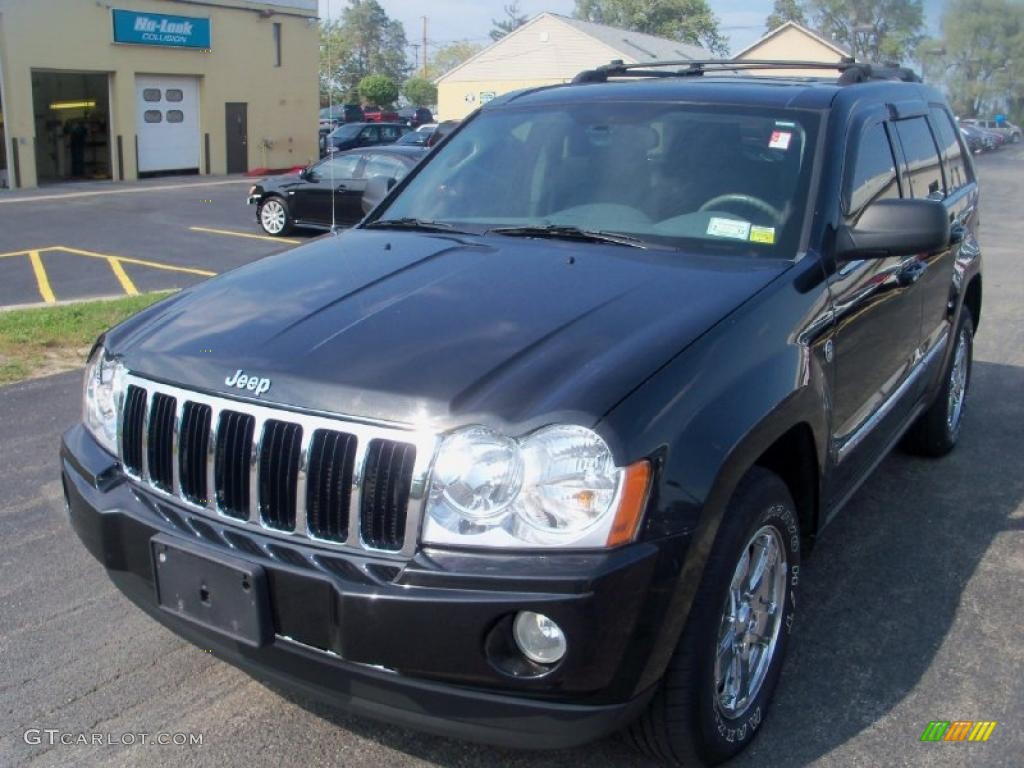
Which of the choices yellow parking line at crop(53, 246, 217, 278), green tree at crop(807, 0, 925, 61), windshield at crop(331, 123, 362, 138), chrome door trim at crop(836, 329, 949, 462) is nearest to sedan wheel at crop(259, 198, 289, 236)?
yellow parking line at crop(53, 246, 217, 278)

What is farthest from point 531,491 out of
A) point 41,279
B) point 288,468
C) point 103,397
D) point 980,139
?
point 980,139

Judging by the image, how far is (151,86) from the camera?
28016 millimetres

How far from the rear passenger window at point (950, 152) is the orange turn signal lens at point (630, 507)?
143 inches

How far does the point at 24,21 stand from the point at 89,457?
25042 millimetres

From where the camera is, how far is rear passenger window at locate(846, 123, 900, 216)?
3.95 metres

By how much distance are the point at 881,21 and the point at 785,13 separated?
19626 millimetres

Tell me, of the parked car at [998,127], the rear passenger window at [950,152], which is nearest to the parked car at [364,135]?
the rear passenger window at [950,152]

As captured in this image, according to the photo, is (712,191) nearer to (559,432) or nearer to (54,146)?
(559,432)

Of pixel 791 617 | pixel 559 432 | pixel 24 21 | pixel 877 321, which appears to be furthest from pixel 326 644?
pixel 24 21

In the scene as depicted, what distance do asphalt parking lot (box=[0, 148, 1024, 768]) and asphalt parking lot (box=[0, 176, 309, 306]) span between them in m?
5.29

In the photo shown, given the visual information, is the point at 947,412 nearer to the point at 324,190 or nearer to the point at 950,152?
the point at 950,152

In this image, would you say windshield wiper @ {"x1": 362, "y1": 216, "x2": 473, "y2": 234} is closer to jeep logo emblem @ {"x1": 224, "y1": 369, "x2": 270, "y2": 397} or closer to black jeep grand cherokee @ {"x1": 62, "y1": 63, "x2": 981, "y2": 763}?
black jeep grand cherokee @ {"x1": 62, "y1": 63, "x2": 981, "y2": 763}

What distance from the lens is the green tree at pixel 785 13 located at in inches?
3489

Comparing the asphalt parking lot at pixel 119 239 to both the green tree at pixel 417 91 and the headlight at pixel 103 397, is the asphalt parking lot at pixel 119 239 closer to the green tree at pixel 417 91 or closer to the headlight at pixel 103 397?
the headlight at pixel 103 397
